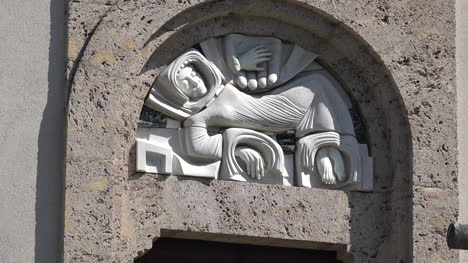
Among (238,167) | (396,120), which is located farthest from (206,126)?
(396,120)

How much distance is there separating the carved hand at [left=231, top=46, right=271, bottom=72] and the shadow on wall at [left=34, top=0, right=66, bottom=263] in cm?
81

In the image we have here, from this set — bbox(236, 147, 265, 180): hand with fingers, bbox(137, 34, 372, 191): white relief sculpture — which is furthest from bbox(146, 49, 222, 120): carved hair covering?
bbox(236, 147, 265, 180): hand with fingers

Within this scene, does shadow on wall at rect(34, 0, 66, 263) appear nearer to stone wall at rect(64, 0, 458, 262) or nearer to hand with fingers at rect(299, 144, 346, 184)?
stone wall at rect(64, 0, 458, 262)

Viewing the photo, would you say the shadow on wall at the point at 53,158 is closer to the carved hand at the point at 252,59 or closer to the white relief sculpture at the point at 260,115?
the white relief sculpture at the point at 260,115

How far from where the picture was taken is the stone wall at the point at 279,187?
7.36 meters

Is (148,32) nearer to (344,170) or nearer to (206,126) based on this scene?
(206,126)

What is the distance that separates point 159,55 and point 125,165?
553 millimetres

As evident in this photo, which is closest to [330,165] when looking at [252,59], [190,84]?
[252,59]

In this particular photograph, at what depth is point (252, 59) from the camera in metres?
7.80

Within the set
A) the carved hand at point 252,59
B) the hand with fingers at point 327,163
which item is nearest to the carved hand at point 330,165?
the hand with fingers at point 327,163

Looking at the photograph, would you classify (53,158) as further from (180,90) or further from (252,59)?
(252,59)

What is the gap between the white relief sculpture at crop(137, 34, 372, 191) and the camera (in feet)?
25.0

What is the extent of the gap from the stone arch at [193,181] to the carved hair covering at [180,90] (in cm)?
5

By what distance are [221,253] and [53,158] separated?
966 mm
